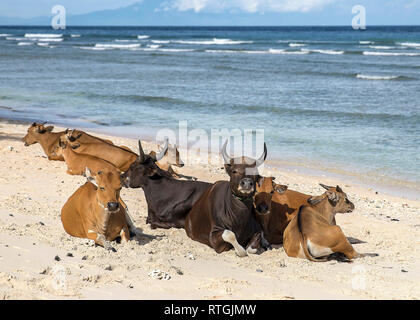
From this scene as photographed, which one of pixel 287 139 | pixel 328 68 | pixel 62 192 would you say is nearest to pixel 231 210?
pixel 62 192

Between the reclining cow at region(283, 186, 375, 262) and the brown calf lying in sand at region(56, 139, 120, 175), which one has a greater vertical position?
the brown calf lying in sand at region(56, 139, 120, 175)

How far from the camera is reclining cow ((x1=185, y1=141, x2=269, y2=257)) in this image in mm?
9133

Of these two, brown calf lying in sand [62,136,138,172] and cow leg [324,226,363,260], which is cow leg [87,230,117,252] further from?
brown calf lying in sand [62,136,138,172]

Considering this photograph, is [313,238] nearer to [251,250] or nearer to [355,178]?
[251,250]

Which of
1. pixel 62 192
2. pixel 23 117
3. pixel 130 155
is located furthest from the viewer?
pixel 23 117

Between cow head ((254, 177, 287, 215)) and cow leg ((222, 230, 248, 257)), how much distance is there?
A: 2.01 feet

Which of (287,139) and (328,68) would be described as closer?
(287,139)

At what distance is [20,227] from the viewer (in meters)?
9.34

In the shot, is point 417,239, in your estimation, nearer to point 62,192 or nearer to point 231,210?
point 231,210

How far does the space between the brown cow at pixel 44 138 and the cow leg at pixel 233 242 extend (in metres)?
→ 6.51

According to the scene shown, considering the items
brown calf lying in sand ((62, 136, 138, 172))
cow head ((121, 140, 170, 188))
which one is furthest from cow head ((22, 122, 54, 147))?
cow head ((121, 140, 170, 188))

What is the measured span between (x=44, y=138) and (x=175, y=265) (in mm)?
7971

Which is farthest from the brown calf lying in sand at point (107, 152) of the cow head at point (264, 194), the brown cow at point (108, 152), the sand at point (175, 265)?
the cow head at point (264, 194)
